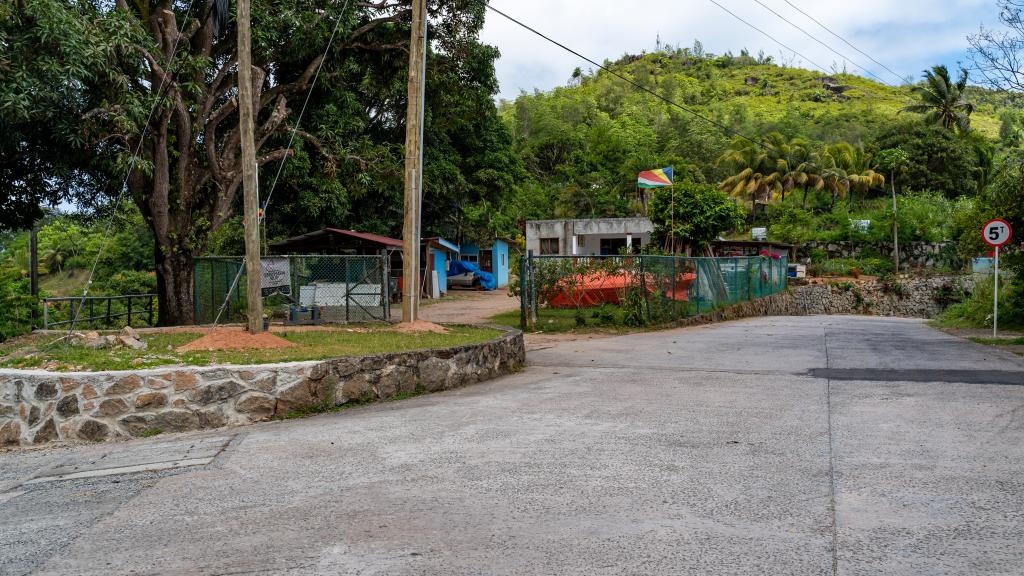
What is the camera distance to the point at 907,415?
755cm

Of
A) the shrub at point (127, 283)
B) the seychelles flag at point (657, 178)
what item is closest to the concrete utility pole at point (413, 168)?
the seychelles flag at point (657, 178)

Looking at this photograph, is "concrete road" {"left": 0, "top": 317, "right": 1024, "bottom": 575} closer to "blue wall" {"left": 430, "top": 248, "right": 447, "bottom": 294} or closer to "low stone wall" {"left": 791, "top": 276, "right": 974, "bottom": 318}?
"blue wall" {"left": 430, "top": 248, "right": 447, "bottom": 294}

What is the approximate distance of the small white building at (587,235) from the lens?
160ft

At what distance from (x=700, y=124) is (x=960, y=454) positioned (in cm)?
8987

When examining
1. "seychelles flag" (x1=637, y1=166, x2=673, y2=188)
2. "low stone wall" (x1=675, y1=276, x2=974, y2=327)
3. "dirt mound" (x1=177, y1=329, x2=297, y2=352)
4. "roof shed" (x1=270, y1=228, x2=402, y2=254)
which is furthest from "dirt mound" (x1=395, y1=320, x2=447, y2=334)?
"low stone wall" (x1=675, y1=276, x2=974, y2=327)

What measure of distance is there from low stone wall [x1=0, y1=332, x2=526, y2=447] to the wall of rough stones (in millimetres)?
49155

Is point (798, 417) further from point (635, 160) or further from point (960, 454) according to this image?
point (635, 160)

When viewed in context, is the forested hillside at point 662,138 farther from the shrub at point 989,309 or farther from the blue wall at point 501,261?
the blue wall at point 501,261

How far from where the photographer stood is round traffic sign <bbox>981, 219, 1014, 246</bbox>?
16344mm

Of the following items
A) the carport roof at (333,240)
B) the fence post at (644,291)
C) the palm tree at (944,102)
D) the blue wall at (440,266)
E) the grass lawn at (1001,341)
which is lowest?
the grass lawn at (1001,341)

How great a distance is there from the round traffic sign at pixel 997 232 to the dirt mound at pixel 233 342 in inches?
592

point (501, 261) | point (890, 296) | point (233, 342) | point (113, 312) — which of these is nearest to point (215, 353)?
point (233, 342)

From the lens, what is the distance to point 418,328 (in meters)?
12.9

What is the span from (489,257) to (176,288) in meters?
29.9
